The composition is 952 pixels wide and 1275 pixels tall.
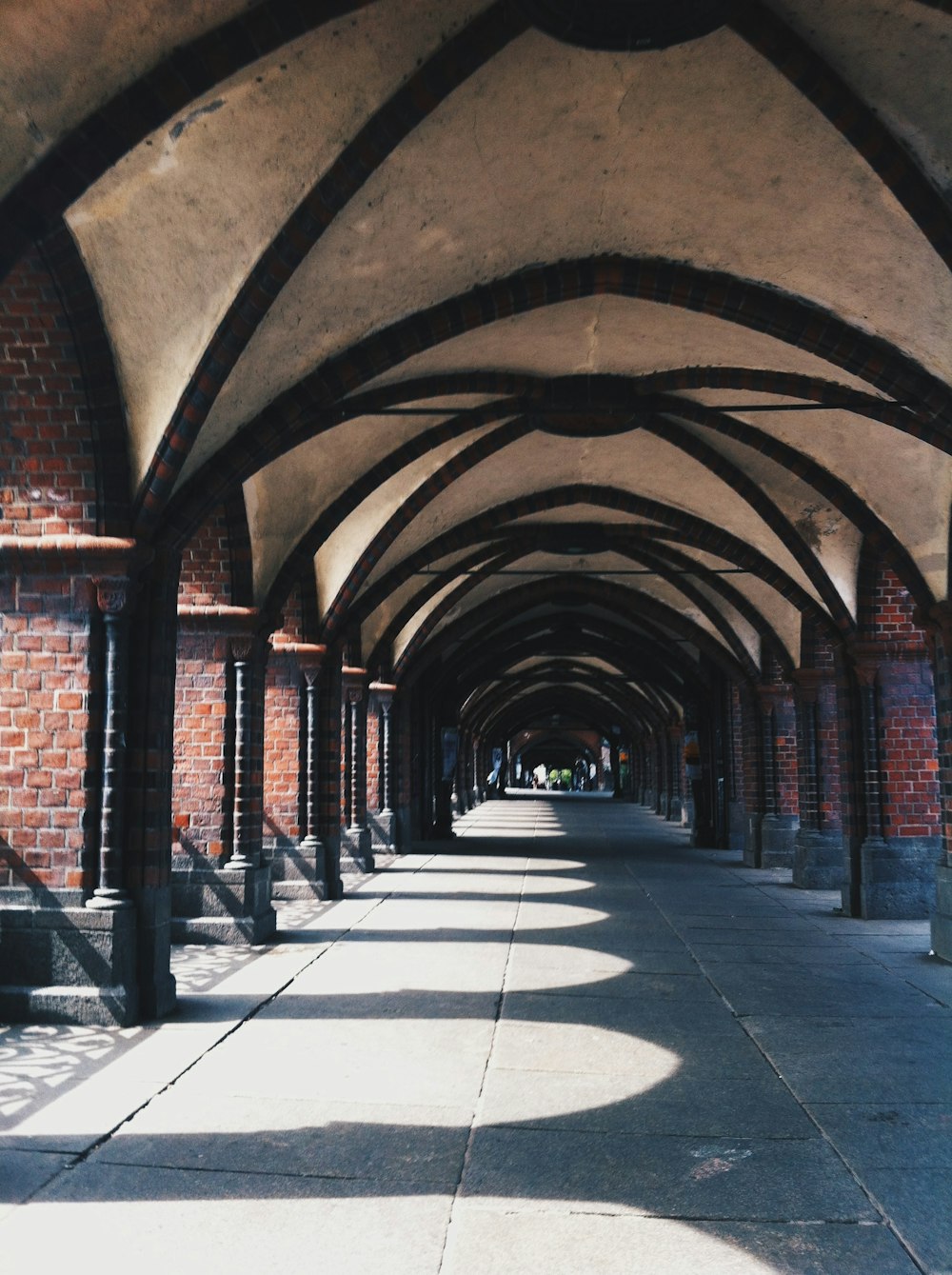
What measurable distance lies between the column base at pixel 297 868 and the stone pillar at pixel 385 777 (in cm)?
567

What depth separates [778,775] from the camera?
14953 millimetres

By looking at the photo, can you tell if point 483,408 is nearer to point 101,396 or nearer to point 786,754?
point 101,396

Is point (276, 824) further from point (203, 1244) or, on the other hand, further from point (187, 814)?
point (203, 1244)

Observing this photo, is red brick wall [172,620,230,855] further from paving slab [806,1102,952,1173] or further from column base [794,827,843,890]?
column base [794,827,843,890]

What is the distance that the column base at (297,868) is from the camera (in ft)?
37.3

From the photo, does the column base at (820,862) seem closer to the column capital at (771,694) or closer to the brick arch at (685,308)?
the column capital at (771,694)

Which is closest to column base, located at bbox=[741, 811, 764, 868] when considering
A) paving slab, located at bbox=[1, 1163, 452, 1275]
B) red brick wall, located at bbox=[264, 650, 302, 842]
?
red brick wall, located at bbox=[264, 650, 302, 842]

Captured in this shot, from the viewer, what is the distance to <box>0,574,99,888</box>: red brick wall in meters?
6.35

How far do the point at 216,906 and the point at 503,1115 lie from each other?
476cm

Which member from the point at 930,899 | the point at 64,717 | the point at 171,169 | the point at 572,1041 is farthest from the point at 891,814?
the point at 171,169

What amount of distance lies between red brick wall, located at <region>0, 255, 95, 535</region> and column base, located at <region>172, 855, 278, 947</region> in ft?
10.9

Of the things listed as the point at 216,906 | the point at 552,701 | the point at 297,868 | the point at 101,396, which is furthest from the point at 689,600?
the point at 552,701

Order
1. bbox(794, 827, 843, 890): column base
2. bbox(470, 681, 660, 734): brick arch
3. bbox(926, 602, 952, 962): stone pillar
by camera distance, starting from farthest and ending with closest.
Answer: bbox(470, 681, 660, 734): brick arch, bbox(794, 827, 843, 890): column base, bbox(926, 602, 952, 962): stone pillar

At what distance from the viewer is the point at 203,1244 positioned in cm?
323
